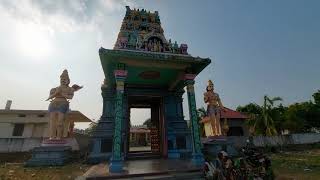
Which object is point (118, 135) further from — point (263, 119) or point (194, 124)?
point (263, 119)

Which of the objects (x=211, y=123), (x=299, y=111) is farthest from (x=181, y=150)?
(x=299, y=111)

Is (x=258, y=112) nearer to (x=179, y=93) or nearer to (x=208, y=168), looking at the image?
(x=179, y=93)

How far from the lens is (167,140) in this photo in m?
11.1

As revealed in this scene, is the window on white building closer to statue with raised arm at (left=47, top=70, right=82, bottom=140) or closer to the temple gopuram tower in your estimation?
statue with raised arm at (left=47, top=70, right=82, bottom=140)

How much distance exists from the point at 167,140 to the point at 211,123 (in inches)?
109

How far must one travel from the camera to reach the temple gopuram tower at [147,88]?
8219 millimetres

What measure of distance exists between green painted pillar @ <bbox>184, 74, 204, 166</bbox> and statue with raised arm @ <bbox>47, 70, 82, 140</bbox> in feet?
20.3

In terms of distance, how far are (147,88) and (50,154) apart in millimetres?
5679

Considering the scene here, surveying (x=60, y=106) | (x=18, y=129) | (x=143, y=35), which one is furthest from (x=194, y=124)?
(x=18, y=129)

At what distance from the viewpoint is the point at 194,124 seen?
854cm

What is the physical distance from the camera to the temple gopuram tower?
822cm

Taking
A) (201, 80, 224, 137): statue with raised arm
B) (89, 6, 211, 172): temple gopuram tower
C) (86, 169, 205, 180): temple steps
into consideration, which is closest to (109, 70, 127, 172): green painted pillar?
(89, 6, 211, 172): temple gopuram tower

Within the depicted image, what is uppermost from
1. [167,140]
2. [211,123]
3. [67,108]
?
[67,108]

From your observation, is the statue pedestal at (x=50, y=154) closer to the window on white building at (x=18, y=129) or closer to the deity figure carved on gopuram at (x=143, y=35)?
the deity figure carved on gopuram at (x=143, y=35)
